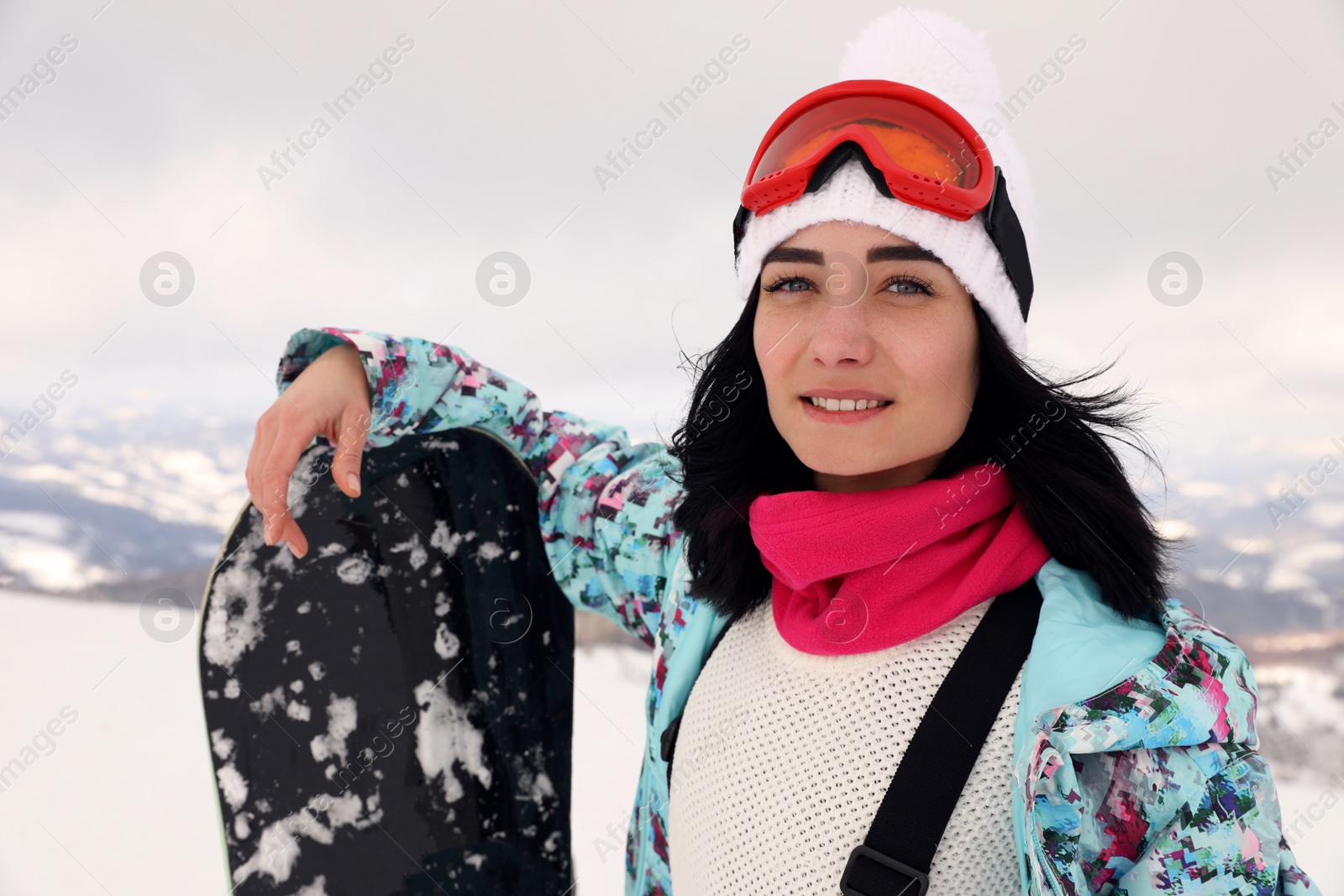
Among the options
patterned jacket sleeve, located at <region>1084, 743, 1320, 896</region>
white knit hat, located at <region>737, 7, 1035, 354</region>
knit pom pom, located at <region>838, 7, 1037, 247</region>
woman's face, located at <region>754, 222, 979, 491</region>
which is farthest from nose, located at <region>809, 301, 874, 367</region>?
patterned jacket sleeve, located at <region>1084, 743, 1320, 896</region>

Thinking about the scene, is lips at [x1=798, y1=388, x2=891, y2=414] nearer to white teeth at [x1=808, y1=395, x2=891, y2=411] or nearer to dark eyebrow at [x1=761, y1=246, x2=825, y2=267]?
white teeth at [x1=808, y1=395, x2=891, y2=411]

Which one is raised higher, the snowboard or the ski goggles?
the ski goggles

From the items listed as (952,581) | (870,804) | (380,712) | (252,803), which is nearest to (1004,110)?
(952,581)

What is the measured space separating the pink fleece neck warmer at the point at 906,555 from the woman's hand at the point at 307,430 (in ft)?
2.21

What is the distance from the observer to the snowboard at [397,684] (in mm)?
1446

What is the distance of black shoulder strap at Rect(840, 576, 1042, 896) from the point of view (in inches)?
33.4

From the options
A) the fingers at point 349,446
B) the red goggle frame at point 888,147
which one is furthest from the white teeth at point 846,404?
the fingers at point 349,446

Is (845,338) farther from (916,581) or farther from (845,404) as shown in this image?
(916,581)

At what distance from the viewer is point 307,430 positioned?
124 cm

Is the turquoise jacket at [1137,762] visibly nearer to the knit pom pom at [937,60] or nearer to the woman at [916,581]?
the woman at [916,581]

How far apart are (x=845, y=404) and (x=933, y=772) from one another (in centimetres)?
42

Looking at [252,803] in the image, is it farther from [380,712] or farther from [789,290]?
[789,290]

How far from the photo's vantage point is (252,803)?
1442 millimetres

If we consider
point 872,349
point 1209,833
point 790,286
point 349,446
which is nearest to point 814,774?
point 1209,833
